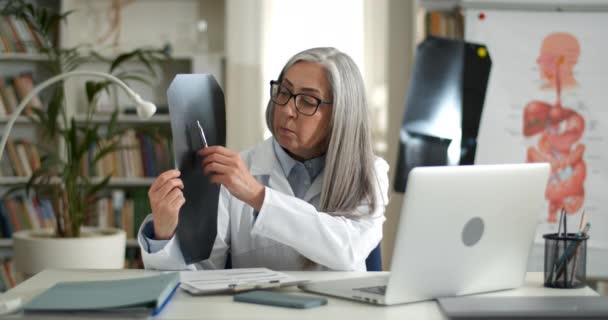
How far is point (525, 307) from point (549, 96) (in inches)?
79.9

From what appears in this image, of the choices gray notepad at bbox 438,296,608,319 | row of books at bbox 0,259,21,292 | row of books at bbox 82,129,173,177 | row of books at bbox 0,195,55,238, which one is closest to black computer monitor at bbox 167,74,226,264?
gray notepad at bbox 438,296,608,319

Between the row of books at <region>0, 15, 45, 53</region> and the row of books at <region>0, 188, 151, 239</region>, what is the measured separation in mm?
789

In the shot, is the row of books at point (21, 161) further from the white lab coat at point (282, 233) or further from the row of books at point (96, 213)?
the white lab coat at point (282, 233)

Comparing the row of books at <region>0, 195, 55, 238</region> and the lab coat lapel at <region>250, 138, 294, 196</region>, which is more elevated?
the lab coat lapel at <region>250, 138, 294, 196</region>

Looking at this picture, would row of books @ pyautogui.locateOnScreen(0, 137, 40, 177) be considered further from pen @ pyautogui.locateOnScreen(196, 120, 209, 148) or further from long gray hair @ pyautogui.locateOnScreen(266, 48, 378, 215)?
pen @ pyautogui.locateOnScreen(196, 120, 209, 148)

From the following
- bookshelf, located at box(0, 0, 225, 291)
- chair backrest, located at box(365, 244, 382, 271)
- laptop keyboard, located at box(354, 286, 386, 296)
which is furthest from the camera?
bookshelf, located at box(0, 0, 225, 291)

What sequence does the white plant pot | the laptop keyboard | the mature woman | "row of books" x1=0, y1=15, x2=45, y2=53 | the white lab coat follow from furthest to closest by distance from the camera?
"row of books" x1=0, y1=15, x2=45, y2=53 → the white plant pot → the mature woman → the white lab coat → the laptop keyboard

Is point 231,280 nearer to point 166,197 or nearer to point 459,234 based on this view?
point 166,197

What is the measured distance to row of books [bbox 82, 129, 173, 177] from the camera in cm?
411

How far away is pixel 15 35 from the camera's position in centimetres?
411

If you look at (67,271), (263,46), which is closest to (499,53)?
(263,46)

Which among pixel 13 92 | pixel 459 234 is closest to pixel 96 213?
pixel 13 92

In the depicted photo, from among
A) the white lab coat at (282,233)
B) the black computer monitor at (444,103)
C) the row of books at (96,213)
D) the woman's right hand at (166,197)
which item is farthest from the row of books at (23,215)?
the woman's right hand at (166,197)

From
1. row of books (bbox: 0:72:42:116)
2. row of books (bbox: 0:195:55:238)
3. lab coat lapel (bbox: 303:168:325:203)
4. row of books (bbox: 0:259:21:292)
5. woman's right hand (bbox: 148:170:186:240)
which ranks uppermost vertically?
row of books (bbox: 0:72:42:116)
